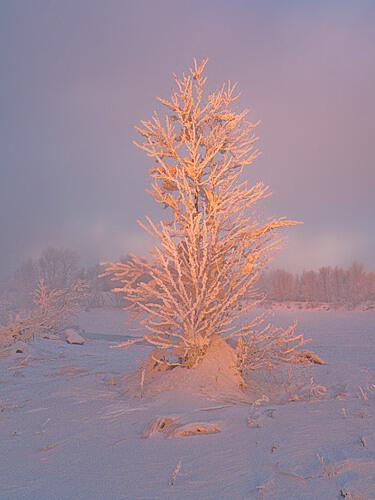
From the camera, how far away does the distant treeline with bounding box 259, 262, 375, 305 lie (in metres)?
30.0

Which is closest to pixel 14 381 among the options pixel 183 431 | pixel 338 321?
pixel 183 431

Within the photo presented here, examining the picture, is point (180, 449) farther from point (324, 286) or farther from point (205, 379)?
point (324, 286)

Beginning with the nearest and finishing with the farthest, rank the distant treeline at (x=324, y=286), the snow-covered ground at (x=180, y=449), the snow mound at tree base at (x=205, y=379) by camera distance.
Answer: the snow-covered ground at (x=180, y=449) < the snow mound at tree base at (x=205, y=379) < the distant treeline at (x=324, y=286)

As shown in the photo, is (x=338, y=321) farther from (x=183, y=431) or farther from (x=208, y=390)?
(x=183, y=431)

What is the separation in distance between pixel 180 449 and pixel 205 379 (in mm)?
2135

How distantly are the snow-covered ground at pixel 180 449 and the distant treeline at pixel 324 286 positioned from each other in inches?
1001

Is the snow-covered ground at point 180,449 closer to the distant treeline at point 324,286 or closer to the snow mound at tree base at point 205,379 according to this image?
the snow mound at tree base at point 205,379

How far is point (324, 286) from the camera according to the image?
106 feet

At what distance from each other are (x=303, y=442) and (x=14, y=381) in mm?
5483

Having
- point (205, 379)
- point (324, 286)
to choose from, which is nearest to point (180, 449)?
point (205, 379)

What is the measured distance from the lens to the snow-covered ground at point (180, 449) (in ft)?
8.52

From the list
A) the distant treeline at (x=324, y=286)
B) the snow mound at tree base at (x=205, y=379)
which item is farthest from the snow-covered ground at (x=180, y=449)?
the distant treeline at (x=324, y=286)

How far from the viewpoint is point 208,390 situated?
517cm

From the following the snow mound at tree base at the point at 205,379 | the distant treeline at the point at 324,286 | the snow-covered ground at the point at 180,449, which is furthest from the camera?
the distant treeline at the point at 324,286
